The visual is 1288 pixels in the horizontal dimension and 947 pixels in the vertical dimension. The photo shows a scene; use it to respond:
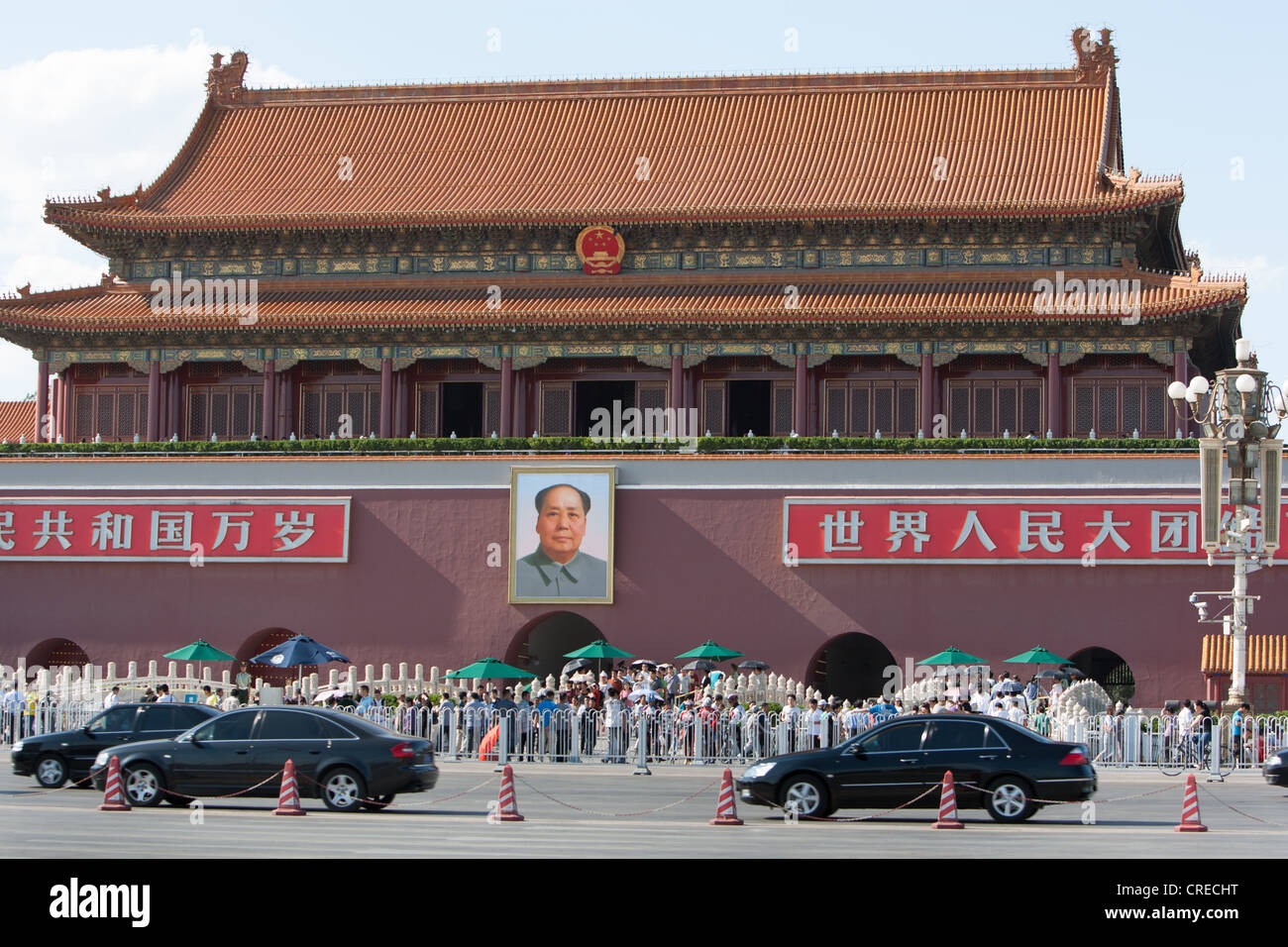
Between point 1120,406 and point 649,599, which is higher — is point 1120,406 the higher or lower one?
the higher one

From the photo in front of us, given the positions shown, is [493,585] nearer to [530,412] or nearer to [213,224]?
[530,412]

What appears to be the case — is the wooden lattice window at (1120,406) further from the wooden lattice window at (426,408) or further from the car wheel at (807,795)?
the car wheel at (807,795)

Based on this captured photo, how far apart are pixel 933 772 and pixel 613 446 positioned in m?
19.0

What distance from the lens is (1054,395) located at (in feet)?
128

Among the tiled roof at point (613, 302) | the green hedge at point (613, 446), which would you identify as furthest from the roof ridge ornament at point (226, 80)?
the green hedge at point (613, 446)

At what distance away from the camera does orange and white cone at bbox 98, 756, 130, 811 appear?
20.5 m

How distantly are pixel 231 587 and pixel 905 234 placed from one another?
16543 mm

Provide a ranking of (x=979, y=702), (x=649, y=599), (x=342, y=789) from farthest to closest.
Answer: (x=649, y=599) < (x=979, y=702) < (x=342, y=789)

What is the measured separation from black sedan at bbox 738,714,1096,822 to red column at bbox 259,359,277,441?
2378 centimetres

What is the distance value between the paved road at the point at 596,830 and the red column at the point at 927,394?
1569cm

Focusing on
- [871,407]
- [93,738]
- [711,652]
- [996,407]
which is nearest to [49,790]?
[93,738]

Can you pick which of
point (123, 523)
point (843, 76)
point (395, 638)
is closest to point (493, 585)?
point (395, 638)

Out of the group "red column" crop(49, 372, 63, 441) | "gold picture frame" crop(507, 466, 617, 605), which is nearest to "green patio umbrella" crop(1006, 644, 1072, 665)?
"gold picture frame" crop(507, 466, 617, 605)

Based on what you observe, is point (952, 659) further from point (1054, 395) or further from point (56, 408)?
point (56, 408)
